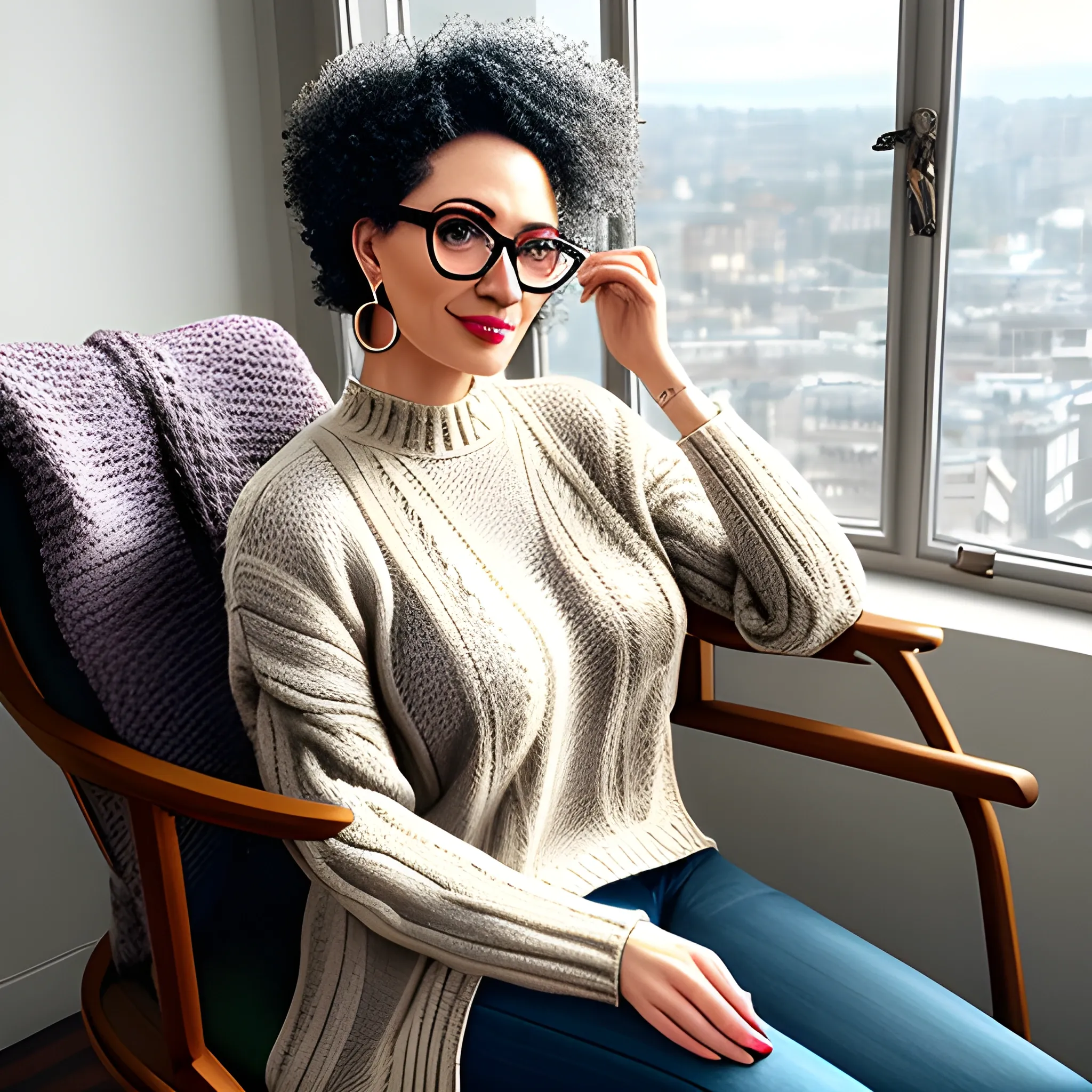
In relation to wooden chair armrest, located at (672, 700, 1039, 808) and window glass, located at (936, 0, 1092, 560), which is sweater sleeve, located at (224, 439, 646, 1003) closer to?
wooden chair armrest, located at (672, 700, 1039, 808)

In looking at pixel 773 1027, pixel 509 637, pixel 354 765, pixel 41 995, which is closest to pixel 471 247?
pixel 509 637

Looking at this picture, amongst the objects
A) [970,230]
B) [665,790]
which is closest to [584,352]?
[970,230]

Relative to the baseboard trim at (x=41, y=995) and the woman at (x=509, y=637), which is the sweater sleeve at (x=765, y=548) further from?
the baseboard trim at (x=41, y=995)

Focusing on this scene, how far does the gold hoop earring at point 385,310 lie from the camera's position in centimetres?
112

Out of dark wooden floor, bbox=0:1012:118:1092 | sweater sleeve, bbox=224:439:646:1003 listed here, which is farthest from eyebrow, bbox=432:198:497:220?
dark wooden floor, bbox=0:1012:118:1092

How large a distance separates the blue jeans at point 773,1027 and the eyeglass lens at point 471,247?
2.11 feet

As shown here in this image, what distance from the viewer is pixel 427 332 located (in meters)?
1.09

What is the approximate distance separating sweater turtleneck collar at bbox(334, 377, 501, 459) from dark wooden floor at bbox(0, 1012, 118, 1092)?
1127 millimetres

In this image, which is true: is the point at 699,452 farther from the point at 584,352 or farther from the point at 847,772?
the point at 584,352

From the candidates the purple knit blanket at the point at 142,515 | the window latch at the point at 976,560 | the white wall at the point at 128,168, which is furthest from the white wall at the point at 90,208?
the window latch at the point at 976,560

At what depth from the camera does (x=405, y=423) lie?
1.16 m

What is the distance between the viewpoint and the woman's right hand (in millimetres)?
926

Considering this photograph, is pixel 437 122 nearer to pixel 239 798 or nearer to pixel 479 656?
pixel 479 656

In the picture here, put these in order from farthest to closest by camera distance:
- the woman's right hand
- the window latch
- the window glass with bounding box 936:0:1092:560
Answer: the window latch, the window glass with bounding box 936:0:1092:560, the woman's right hand
